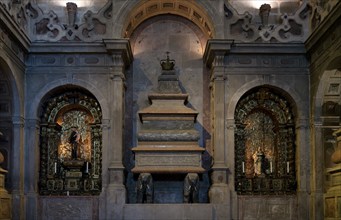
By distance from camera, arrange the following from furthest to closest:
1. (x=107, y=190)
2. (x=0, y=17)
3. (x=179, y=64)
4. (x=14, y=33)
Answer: (x=179, y=64)
(x=107, y=190)
(x=14, y=33)
(x=0, y=17)

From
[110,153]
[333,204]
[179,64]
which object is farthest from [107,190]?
[333,204]

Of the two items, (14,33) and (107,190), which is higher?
(14,33)

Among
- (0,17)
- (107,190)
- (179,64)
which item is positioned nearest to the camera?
(0,17)

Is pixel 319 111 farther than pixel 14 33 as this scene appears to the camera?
Yes

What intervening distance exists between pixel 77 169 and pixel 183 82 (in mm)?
3962

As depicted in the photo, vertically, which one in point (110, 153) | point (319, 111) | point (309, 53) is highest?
point (309, 53)

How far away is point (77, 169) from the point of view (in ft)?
58.5

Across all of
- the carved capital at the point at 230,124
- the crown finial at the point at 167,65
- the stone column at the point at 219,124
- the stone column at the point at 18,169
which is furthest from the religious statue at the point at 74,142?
the carved capital at the point at 230,124

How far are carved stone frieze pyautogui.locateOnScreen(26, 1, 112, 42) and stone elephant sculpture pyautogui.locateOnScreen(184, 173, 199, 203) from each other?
4.52 metres

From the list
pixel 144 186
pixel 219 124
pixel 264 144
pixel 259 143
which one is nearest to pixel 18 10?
pixel 144 186

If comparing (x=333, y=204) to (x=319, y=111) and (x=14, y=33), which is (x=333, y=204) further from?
(x=14, y=33)

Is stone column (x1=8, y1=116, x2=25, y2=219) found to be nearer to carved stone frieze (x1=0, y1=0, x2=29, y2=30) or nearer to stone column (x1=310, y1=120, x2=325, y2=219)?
carved stone frieze (x1=0, y1=0, x2=29, y2=30)

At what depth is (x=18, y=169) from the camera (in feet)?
54.1

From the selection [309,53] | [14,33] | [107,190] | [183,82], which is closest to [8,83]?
[14,33]
